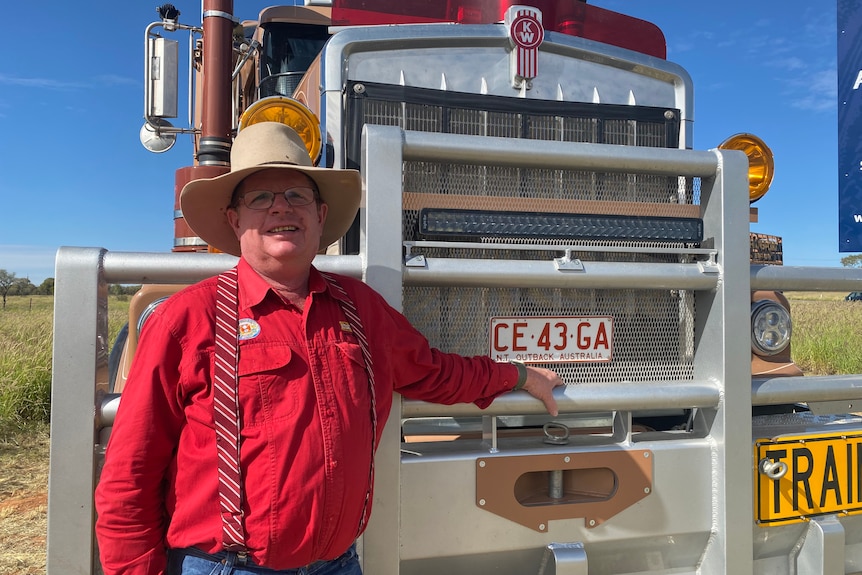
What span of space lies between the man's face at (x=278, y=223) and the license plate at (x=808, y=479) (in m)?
1.67

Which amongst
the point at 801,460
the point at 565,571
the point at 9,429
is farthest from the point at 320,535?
the point at 9,429

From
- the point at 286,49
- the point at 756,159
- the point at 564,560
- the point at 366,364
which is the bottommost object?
the point at 564,560

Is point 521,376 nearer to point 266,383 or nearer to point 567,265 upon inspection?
point 567,265

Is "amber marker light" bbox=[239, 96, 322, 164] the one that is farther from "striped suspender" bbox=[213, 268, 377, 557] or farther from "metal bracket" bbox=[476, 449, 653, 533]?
"metal bracket" bbox=[476, 449, 653, 533]

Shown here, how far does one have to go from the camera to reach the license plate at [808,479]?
2291mm

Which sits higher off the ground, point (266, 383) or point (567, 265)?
point (567, 265)

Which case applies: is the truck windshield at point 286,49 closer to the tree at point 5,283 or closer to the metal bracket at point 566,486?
the metal bracket at point 566,486

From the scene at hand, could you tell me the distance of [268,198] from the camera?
1.79 meters

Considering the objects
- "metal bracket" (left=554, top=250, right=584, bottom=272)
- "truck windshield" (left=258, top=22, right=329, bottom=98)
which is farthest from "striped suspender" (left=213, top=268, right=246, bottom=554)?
"truck windshield" (left=258, top=22, right=329, bottom=98)

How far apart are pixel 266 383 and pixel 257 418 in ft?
0.27

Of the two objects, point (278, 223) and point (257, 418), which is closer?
point (257, 418)

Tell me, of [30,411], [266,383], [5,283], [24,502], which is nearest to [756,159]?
[266,383]

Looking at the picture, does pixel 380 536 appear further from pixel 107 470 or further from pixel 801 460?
pixel 801 460

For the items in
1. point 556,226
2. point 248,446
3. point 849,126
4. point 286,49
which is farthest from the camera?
point 849,126
